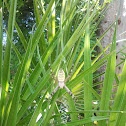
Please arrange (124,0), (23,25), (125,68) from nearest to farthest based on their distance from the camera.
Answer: (125,68)
(23,25)
(124,0)

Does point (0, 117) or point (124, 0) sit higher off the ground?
point (124, 0)

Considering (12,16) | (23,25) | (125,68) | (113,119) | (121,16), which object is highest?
(121,16)

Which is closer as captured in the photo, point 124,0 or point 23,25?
point 23,25

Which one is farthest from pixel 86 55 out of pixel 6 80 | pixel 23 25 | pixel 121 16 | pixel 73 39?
pixel 121 16

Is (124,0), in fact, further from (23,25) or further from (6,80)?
(6,80)

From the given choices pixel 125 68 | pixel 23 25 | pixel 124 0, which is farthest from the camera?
pixel 124 0

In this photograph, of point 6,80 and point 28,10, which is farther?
point 28,10

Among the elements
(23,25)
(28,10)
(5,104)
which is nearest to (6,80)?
(5,104)

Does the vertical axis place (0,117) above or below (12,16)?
below

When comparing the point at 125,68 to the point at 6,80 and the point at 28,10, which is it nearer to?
the point at 6,80
